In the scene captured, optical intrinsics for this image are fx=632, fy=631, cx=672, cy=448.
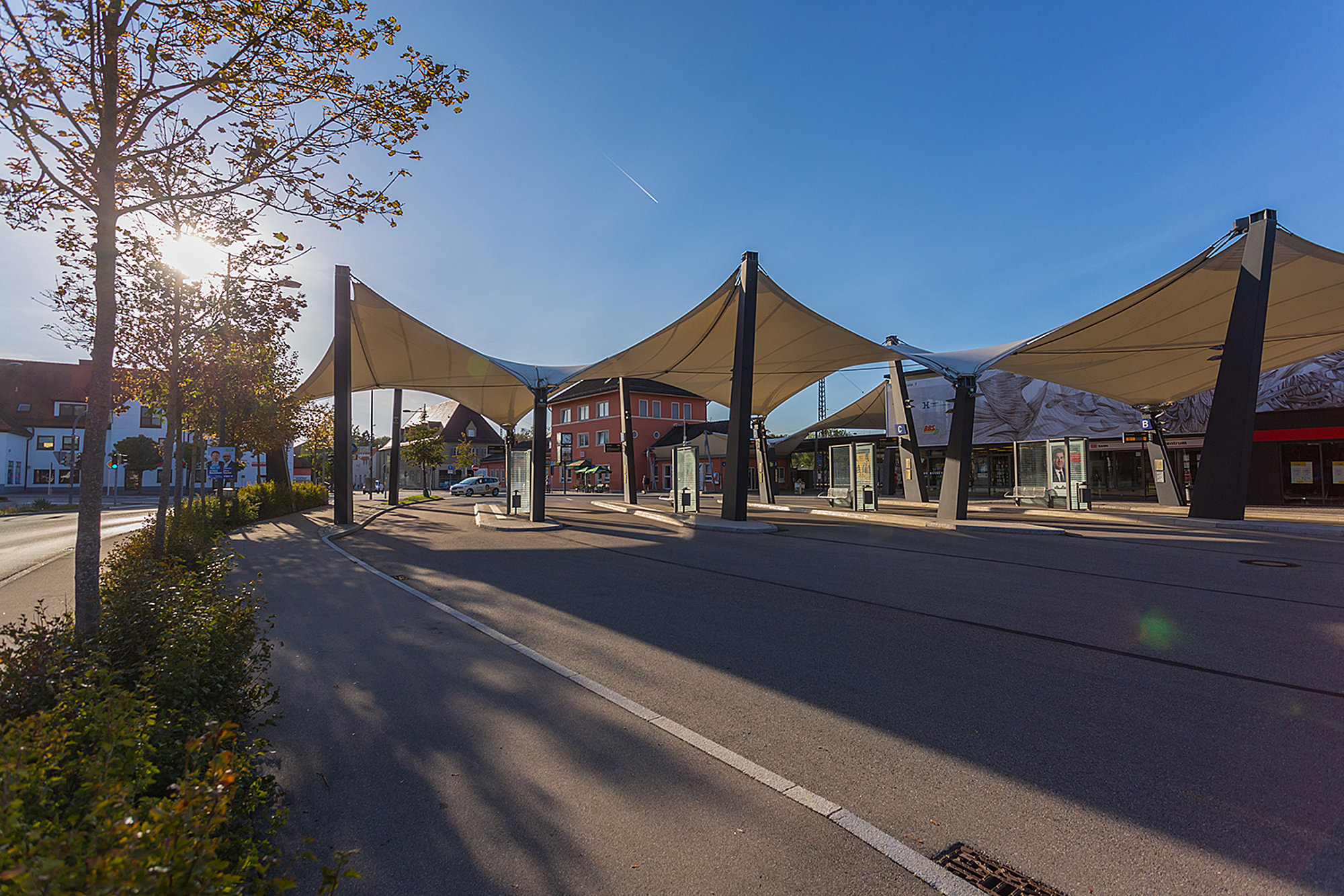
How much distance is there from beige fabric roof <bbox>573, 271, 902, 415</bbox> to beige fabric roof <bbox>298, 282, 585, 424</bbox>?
112 inches

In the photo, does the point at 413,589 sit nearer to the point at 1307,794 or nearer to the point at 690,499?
the point at 1307,794

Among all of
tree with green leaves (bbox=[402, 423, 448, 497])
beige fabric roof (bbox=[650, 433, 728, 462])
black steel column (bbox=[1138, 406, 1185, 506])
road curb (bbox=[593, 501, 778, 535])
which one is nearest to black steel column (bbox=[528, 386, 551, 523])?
road curb (bbox=[593, 501, 778, 535])

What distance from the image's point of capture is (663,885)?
2367 millimetres

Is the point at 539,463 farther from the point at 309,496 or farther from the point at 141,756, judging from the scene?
the point at 141,756

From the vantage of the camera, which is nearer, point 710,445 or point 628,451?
point 628,451

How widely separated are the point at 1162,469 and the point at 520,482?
2472 cm

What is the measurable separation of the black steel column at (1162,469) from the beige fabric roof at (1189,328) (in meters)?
1.31

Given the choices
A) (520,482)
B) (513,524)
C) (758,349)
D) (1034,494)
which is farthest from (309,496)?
(1034,494)

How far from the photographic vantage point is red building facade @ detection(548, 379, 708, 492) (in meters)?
52.4

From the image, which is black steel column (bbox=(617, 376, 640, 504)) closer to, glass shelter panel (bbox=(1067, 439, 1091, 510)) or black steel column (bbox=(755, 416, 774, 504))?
black steel column (bbox=(755, 416, 774, 504))

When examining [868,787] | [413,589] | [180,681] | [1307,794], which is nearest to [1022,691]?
[1307,794]

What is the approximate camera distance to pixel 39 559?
37.7 ft

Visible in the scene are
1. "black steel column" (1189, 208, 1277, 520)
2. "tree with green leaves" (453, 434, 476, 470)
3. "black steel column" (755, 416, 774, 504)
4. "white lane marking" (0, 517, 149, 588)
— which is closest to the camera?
"white lane marking" (0, 517, 149, 588)

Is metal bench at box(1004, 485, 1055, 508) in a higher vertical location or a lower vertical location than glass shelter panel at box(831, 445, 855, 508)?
lower
